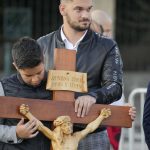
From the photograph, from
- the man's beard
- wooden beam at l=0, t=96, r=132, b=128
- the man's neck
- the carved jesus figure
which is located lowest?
the carved jesus figure

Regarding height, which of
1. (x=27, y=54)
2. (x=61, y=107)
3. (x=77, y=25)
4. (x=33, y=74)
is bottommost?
(x=61, y=107)

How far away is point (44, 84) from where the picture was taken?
4.06m

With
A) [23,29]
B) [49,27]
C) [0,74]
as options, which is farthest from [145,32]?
[23,29]

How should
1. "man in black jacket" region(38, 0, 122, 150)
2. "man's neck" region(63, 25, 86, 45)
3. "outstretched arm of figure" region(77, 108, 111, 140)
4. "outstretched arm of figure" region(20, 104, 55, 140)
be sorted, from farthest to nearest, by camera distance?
1. "man's neck" region(63, 25, 86, 45)
2. "man in black jacket" region(38, 0, 122, 150)
3. "outstretched arm of figure" region(77, 108, 111, 140)
4. "outstretched arm of figure" region(20, 104, 55, 140)

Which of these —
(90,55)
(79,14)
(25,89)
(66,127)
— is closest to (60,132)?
(66,127)

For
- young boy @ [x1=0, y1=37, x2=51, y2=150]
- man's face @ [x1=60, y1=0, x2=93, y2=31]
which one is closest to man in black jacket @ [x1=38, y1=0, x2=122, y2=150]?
man's face @ [x1=60, y1=0, x2=93, y2=31]

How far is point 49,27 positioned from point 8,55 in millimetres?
2203

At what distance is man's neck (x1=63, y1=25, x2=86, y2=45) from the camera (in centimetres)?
441

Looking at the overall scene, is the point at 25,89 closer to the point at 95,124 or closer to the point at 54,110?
the point at 54,110

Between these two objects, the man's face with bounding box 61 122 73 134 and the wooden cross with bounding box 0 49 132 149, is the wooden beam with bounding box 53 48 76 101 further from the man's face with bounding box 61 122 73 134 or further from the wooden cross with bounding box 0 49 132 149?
the man's face with bounding box 61 122 73 134

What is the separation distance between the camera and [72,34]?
14.5ft

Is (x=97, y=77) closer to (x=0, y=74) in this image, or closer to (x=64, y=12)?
(x=64, y=12)

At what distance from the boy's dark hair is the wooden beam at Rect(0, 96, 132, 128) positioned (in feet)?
0.59

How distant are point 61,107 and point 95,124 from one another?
0.20 meters
